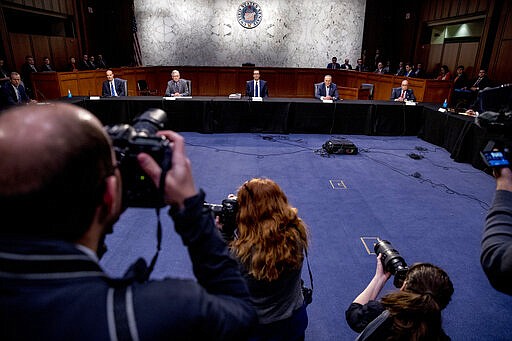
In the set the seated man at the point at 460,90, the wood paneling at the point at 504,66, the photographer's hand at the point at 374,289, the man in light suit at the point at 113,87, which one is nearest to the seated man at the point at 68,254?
the photographer's hand at the point at 374,289

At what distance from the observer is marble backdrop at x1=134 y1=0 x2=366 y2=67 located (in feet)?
36.0

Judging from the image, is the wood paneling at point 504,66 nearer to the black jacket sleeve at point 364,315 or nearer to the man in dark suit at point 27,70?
the black jacket sleeve at point 364,315

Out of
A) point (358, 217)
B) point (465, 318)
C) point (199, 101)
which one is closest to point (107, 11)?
point (199, 101)

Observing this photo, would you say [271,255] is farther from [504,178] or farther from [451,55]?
[451,55]

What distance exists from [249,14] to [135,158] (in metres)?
11.6

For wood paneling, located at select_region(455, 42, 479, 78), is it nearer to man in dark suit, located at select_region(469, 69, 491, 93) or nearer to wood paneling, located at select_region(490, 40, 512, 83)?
wood paneling, located at select_region(490, 40, 512, 83)

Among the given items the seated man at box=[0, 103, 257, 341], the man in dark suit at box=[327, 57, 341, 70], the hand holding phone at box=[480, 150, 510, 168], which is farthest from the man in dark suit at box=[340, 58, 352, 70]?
the seated man at box=[0, 103, 257, 341]

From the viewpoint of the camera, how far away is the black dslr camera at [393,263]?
1.55 meters

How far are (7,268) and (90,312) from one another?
0.13 m

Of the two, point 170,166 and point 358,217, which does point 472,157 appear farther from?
point 170,166

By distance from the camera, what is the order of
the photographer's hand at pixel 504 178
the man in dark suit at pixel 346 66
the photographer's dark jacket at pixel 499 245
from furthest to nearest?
the man in dark suit at pixel 346 66
the photographer's hand at pixel 504 178
the photographer's dark jacket at pixel 499 245

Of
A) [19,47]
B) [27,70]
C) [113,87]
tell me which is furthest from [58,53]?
[113,87]

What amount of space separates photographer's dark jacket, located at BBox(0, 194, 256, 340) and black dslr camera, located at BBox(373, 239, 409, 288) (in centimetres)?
121

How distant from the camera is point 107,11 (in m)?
11.1
